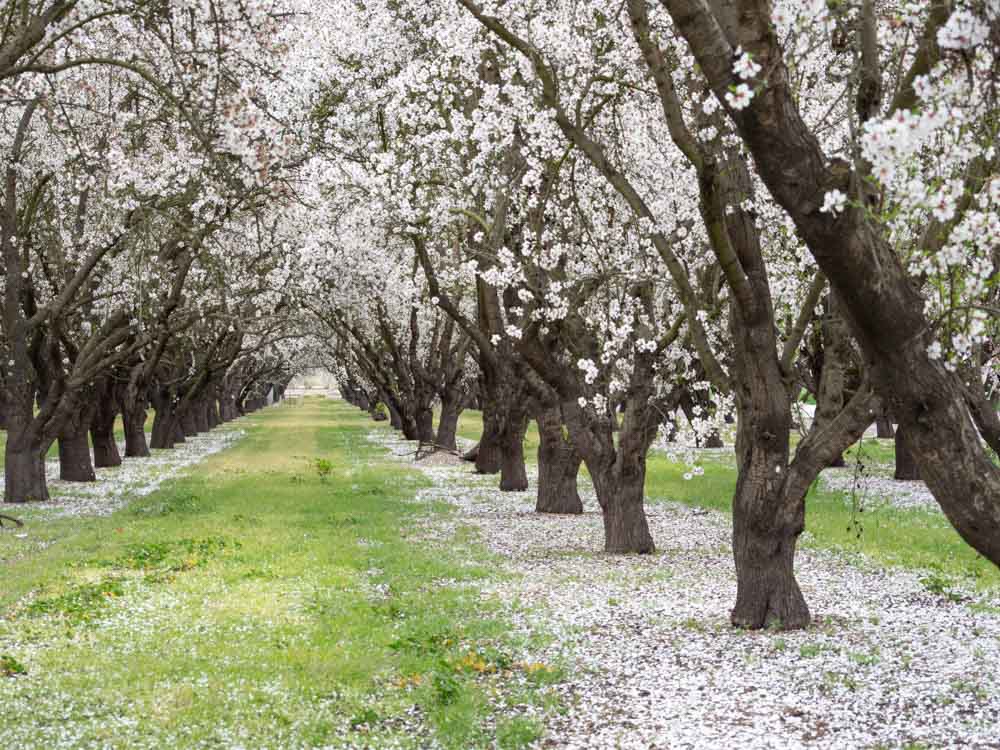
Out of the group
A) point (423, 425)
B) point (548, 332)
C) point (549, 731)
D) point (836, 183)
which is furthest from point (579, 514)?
point (423, 425)

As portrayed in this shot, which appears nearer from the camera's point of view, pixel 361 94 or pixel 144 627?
pixel 144 627

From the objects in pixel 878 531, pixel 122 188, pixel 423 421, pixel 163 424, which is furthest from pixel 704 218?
pixel 163 424

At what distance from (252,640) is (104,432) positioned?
2732 centimetres

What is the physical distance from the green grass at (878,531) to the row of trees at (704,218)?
7.13 feet

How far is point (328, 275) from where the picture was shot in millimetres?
35500

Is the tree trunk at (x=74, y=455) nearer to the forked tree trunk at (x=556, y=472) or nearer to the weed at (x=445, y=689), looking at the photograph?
the forked tree trunk at (x=556, y=472)

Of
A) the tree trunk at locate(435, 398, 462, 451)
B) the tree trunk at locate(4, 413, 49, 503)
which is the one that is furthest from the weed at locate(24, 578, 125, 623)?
the tree trunk at locate(435, 398, 462, 451)

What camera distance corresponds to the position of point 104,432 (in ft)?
117

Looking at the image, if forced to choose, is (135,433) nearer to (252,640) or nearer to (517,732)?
(252,640)

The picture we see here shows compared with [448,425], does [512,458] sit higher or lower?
lower

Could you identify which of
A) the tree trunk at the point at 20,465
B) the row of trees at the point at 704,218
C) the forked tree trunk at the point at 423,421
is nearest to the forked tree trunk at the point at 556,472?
the row of trees at the point at 704,218

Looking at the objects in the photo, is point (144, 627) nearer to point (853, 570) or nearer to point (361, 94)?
point (853, 570)

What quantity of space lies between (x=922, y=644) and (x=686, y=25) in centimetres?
730

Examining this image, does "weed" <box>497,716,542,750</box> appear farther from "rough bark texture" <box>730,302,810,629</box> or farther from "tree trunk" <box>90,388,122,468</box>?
"tree trunk" <box>90,388,122,468</box>
